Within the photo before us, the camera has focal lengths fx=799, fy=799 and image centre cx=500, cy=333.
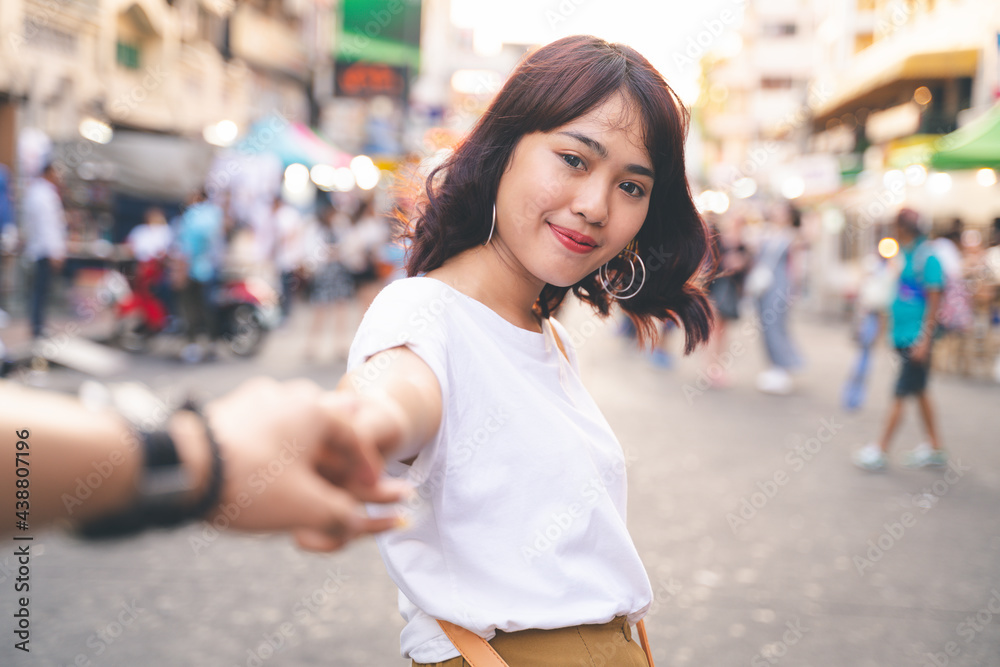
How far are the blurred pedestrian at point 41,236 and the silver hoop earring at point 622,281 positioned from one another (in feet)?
27.1

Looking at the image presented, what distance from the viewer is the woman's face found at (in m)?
1.31

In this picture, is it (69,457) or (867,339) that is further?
(867,339)

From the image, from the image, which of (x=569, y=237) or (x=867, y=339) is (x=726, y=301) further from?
(x=569, y=237)

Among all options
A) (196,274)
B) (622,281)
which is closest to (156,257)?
(196,274)

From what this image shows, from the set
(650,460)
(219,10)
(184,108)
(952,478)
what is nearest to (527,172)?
(650,460)

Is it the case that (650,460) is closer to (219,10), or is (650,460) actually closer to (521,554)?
(521,554)

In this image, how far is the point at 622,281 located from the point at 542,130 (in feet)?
1.86

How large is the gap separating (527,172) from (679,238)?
0.54 meters

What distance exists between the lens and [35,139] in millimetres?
10945

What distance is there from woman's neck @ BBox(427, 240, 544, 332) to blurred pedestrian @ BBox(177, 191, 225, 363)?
8.58 metres

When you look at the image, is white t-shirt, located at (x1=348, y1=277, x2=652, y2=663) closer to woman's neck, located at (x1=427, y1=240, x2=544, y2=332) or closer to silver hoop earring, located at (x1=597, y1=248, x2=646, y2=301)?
woman's neck, located at (x1=427, y1=240, x2=544, y2=332)

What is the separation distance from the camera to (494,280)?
1392mm

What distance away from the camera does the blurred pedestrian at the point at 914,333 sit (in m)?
5.79

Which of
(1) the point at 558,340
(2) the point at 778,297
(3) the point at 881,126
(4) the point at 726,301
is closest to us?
(1) the point at 558,340
